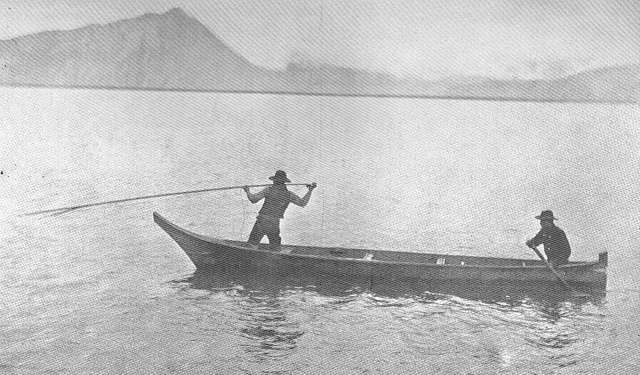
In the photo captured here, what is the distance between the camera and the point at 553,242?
1558 centimetres

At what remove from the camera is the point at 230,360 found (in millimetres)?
12164

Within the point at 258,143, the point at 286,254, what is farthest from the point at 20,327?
the point at 258,143

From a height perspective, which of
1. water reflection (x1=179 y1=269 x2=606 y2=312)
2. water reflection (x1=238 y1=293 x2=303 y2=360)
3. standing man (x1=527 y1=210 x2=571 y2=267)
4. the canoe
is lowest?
water reflection (x1=238 y1=293 x2=303 y2=360)

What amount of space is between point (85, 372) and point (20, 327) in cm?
295

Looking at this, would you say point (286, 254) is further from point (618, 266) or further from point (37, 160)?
point (37, 160)

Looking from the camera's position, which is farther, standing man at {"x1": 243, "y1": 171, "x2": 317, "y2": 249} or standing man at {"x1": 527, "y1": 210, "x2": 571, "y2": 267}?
standing man at {"x1": 243, "y1": 171, "x2": 317, "y2": 249}

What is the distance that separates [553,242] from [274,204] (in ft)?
22.7

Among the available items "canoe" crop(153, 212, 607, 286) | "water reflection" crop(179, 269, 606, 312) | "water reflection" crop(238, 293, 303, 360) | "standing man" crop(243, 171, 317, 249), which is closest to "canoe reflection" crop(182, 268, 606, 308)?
"water reflection" crop(179, 269, 606, 312)

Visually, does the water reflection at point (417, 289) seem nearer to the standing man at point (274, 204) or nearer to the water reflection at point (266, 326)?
the water reflection at point (266, 326)

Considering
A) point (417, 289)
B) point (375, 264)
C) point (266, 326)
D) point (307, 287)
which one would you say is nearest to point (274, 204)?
point (307, 287)

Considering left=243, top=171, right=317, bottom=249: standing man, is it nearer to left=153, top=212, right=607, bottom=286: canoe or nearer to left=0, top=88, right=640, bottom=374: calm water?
left=153, top=212, right=607, bottom=286: canoe

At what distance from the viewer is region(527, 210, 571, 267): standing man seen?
51.0 ft

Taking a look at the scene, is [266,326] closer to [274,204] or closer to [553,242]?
[274,204]

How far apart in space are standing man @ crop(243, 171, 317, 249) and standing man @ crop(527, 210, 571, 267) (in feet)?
18.5
